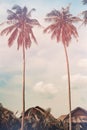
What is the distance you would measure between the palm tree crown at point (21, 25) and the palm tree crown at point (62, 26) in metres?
3.08

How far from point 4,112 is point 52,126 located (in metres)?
7.94

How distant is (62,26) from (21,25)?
6082 mm

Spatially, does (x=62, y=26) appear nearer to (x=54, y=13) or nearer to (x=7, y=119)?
(x=54, y=13)

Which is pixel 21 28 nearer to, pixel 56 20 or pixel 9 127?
pixel 56 20

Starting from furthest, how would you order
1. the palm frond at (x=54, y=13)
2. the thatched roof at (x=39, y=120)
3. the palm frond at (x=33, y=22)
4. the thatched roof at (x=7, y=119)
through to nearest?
the thatched roof at (x=39, y=120) → the palm frond at (x=54, y=13) → the thatched roof at (x=7, y=119) → the palm frond at (x=33, y=22)

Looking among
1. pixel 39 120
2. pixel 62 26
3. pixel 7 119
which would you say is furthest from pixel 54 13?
pixel 7 119

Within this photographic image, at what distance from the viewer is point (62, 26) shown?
169 ft

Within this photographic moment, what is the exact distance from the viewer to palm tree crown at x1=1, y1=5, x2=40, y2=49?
162 ft

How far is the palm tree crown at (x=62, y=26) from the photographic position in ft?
167

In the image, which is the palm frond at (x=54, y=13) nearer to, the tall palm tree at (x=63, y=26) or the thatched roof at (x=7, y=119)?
the tall palm tree at (x=63, y=26)

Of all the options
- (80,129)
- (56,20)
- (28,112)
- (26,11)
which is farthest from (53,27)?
(80,129)

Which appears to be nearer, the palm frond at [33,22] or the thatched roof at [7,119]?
the palm frond at [33,22]

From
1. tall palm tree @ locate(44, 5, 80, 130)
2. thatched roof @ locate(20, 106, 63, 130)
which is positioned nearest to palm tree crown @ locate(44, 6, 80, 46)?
tall palm tree @ locate(44, 5, 80, 130)

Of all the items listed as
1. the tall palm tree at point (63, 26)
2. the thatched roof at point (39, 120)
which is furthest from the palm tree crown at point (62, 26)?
the thatched roof at point (39, 120)
